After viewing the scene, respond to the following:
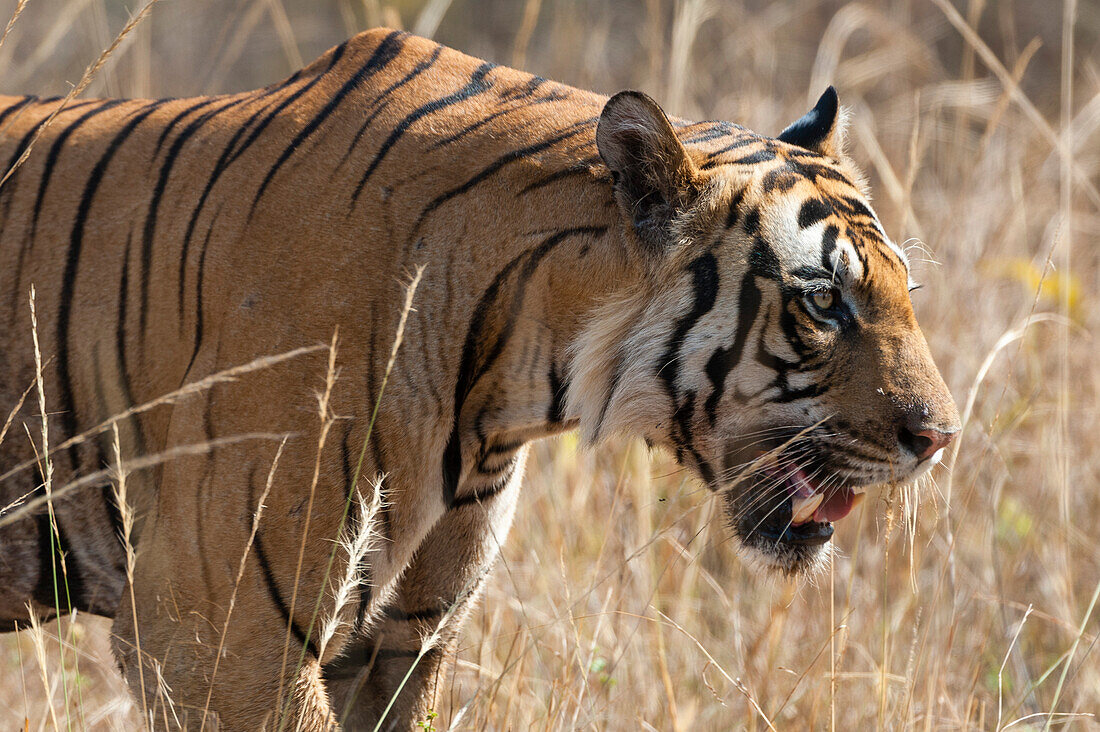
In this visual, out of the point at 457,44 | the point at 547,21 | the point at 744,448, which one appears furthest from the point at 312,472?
the point at 547,21

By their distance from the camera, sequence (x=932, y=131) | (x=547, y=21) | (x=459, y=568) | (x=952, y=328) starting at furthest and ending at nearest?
1. (x=547, y=21)
2. (x=932, y=131)
3. (x=952, y=328)
4. (x=459, y=568)

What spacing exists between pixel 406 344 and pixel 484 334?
0.15 metres

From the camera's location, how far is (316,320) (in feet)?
7.01

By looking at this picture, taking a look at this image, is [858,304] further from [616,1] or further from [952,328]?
[616,1]

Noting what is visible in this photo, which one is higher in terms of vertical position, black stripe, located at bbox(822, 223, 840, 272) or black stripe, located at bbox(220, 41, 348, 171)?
black stripe, located at bbox(220, 41, 348, 171)

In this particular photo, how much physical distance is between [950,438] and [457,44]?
26.9 ft

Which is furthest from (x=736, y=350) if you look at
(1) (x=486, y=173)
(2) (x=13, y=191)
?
(2) (x=13, y=191)

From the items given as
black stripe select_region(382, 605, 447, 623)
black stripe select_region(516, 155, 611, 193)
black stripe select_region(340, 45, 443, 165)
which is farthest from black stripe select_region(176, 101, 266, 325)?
black stripe select_region(382, 605, 447, 623)

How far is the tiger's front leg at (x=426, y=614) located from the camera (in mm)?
2469

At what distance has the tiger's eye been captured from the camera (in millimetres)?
2121

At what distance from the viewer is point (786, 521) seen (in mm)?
2320

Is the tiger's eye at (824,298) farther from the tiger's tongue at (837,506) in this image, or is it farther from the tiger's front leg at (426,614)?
the tiger's front leg at (426,614)

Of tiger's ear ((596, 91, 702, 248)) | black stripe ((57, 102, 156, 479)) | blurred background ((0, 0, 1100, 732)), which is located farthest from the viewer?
blurred background ((0, 0, 1100, 732))

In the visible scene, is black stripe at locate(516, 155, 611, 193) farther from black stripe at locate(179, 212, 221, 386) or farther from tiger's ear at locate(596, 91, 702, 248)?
black stripe at locate(179, 212, 221, 386)
